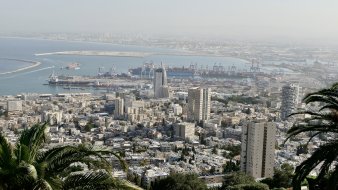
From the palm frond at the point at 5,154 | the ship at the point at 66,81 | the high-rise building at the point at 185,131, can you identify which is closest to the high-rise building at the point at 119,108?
the high-rise building at the point at 185,131

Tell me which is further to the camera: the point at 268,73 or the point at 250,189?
the point at 268,73

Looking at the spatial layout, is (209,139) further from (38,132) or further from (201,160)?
(38,132)

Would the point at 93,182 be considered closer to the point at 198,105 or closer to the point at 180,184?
the point at 180,184

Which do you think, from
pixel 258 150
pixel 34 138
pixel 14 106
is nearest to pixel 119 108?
pixel 14 106

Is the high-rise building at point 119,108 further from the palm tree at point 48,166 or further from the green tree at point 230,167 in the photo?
the palm tree at point 48,166

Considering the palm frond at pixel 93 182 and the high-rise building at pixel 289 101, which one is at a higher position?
the palm frond at pixel 93 182

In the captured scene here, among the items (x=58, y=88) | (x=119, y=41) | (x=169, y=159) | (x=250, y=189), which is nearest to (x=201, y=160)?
(x=169, y=159)

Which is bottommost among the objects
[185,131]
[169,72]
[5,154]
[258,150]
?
[169,72]
